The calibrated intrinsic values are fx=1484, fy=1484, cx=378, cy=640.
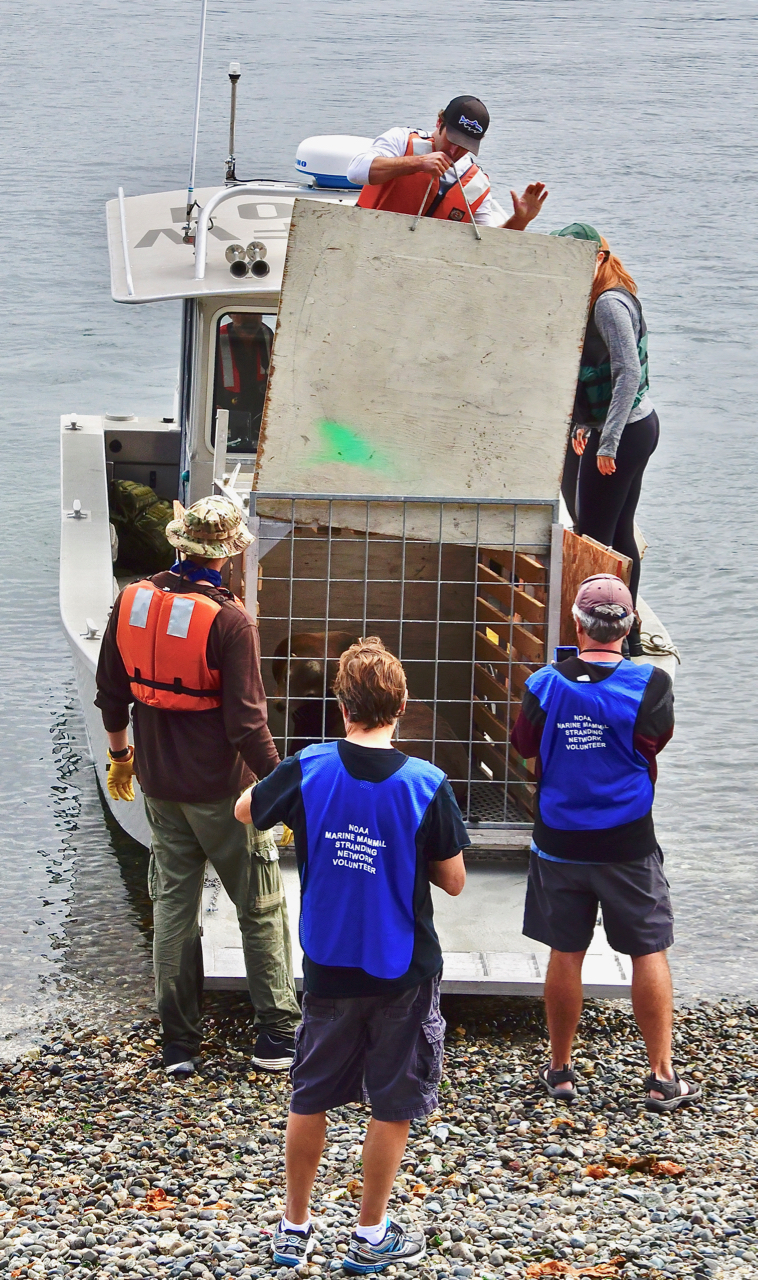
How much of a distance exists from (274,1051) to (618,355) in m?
2.84

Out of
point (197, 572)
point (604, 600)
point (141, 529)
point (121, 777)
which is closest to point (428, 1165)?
point (121, 777)

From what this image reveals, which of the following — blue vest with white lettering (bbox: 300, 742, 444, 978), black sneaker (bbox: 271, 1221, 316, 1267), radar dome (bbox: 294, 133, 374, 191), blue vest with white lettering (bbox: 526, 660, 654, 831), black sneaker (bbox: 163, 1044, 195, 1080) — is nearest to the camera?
blue vest with white lettering (bbox: 300, 742, 444, 978)

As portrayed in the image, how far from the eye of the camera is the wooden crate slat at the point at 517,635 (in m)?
5.33

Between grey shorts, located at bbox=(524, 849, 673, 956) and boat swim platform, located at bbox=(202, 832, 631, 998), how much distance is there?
20.5 inches

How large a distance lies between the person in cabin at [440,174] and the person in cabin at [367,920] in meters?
2.46

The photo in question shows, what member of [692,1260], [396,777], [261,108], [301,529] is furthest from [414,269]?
[261,108]

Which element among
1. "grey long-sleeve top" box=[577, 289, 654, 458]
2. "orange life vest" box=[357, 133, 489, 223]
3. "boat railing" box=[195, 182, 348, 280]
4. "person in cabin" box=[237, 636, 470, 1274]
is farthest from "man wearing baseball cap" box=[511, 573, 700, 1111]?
"boat railing" box=[195, 182, 348, 280]

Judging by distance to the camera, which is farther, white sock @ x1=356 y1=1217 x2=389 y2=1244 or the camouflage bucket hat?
the camouflage bucket hat

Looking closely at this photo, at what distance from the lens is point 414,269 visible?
517 centimetres

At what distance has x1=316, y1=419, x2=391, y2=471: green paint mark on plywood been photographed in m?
5.30

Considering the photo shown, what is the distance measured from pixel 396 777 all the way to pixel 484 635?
2485 mm

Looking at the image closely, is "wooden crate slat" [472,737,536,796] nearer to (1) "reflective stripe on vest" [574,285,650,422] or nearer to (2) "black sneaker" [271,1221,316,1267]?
(1) "reflective stripe on vest" [574,285,650,422]

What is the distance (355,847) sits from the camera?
3.42 metres

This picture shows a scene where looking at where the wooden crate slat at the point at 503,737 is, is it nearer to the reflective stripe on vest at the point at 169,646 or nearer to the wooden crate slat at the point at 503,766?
the wooden crate slat at the point at 503,766
